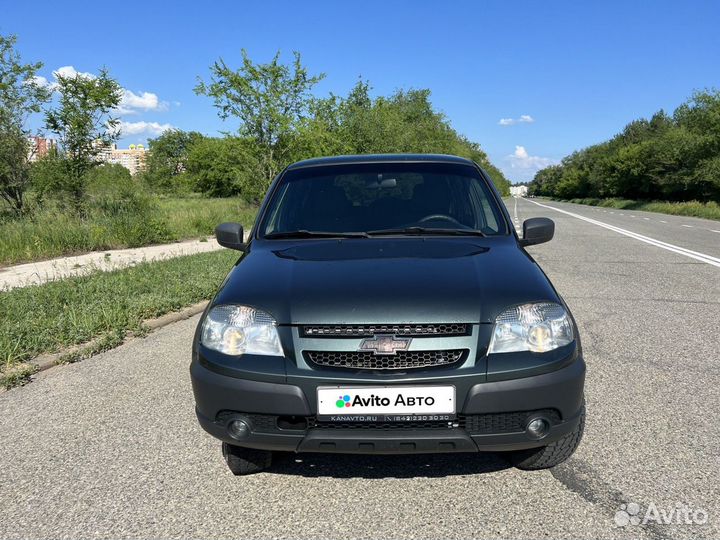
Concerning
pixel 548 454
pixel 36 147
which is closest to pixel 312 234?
pixel 548 454

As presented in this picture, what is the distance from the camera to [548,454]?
2531mm

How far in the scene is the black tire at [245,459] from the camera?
8.36 ft

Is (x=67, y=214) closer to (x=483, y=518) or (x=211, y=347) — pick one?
(x=211, y=347)

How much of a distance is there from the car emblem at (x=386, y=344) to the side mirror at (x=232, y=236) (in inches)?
62.8

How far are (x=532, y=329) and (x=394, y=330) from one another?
60cm

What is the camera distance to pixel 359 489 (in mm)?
2469

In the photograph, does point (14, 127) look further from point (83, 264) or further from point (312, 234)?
point (312, 234)

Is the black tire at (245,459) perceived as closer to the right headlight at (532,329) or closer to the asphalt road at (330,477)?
the asphalt road at (330,477)

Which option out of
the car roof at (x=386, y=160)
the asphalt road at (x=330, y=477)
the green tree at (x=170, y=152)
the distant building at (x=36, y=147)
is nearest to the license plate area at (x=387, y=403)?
the asphalt road at (x=330, y=477)

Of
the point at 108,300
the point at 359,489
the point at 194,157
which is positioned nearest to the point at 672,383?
the point at 359,489

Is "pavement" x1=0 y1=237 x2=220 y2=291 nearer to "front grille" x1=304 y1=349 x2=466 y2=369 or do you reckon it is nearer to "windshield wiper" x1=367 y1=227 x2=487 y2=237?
"windshield wiper" x1=367 y1=227 x2=487 y2=237

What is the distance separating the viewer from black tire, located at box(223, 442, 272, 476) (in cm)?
255

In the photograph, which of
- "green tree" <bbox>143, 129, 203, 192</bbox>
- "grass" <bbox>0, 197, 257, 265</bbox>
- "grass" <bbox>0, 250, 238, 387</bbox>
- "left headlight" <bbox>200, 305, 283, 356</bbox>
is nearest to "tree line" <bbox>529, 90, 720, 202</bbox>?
"grass" <bbox>0, 197, 257, 265</bbox>

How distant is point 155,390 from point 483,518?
2.53 meters
